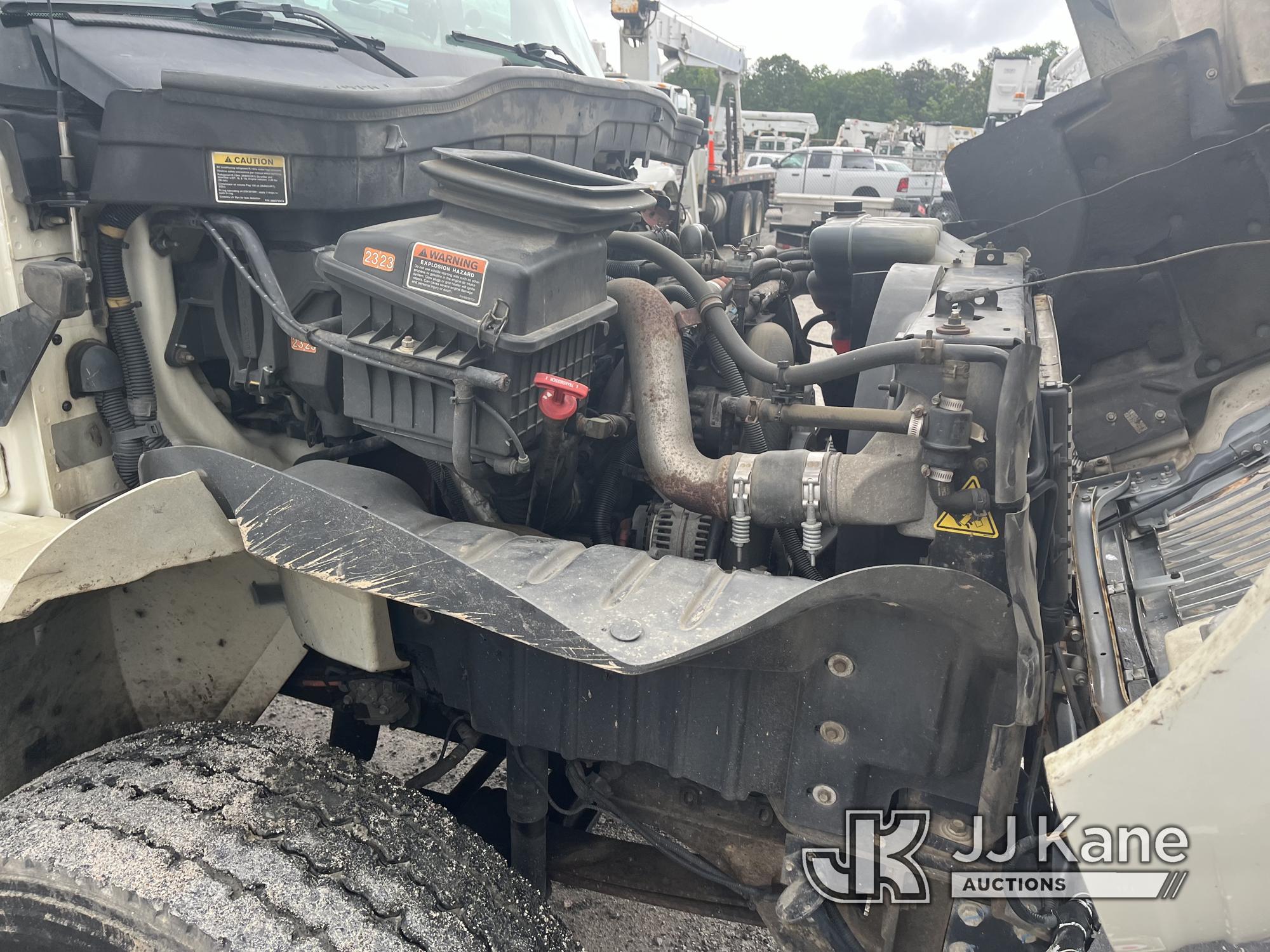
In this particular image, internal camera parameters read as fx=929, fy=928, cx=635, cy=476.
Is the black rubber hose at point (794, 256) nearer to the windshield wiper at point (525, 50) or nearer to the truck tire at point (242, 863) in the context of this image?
the windshield wiper at point (525, 50)

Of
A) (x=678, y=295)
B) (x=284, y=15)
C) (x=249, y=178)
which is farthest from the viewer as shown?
(x=678, y=295)

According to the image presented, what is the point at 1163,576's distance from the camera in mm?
2500

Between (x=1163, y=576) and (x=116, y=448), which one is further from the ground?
(x=116, y=448)

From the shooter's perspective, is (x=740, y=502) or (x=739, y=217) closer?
(x=740, y=502)

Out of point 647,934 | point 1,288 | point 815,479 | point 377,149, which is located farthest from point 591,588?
point 647,934

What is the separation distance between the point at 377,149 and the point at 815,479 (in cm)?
113

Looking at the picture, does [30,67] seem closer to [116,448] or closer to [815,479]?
[116,448]

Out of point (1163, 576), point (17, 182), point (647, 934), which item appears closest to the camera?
point (17, 182)

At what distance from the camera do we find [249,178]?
1.82m

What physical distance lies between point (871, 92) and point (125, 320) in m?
57.3

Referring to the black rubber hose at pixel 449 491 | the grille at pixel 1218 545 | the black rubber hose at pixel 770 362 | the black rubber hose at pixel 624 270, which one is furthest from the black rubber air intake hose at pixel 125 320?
the grille at pixel 1218 545

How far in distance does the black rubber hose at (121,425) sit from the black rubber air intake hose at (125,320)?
10 millimetres

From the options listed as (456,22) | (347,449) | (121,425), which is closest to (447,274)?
(347,449)

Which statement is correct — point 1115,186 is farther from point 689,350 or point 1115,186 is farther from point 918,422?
point 918,422
